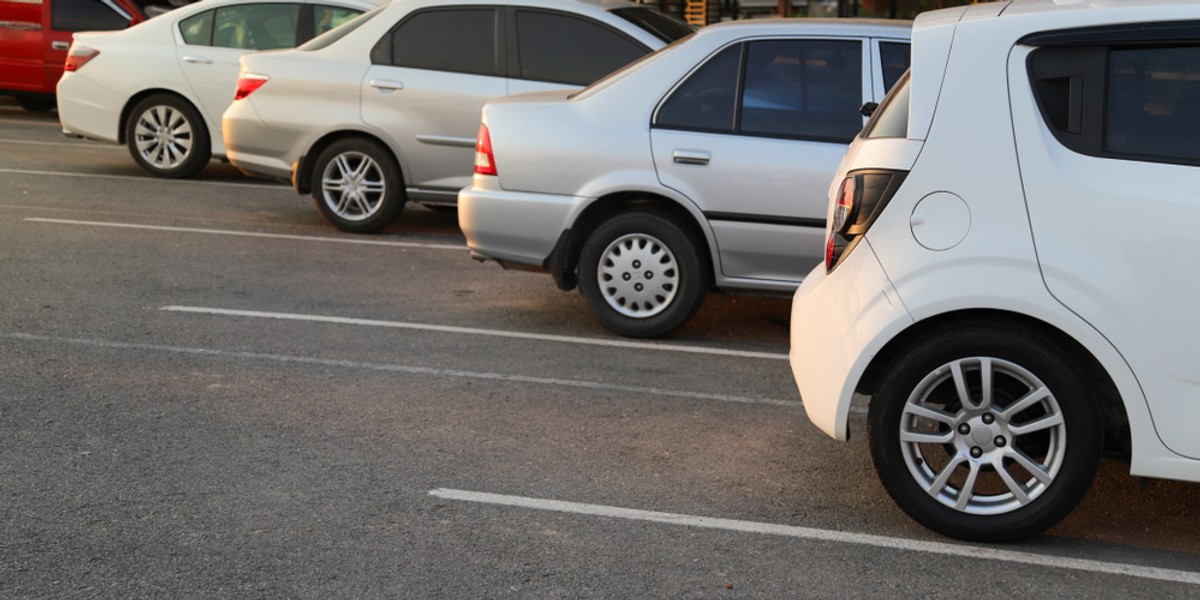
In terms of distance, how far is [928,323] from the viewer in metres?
4.85

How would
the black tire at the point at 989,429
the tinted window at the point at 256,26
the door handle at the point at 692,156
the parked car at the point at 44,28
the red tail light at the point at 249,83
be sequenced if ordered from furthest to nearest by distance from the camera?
the parked car at the point at 44,28
the tinted window at the point at 256,26
the red tail light at the point at 249,83
the door handle at the point at 692,156
the black tire at the point at 989,429

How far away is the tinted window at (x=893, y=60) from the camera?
25.0ft

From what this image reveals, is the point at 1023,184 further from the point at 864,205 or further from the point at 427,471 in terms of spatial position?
the point at 427,471

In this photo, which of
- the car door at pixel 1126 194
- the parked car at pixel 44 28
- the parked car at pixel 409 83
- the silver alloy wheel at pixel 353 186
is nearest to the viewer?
the car door at pixel 1126 194

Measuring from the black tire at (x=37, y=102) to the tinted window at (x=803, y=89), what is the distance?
45.1 feet

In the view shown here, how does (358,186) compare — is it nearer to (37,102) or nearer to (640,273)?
(640,273)

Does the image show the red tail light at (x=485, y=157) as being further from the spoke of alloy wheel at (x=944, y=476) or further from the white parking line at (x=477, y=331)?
the spoke of alloy wheel at (x=944, y=476)

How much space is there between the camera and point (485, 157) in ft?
26.1

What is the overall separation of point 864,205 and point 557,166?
3134mm

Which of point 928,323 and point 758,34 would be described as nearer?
point 928,323

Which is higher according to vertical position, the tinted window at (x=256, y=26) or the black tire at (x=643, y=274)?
the tinted window at (x=256, y=26)

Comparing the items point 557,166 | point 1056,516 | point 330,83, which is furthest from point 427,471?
point 330,83

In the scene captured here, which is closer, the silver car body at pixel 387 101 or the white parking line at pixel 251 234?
the silver car body at pixel 387 101

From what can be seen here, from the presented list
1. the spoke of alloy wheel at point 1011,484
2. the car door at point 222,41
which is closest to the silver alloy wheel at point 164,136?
the car door at point 222,41
